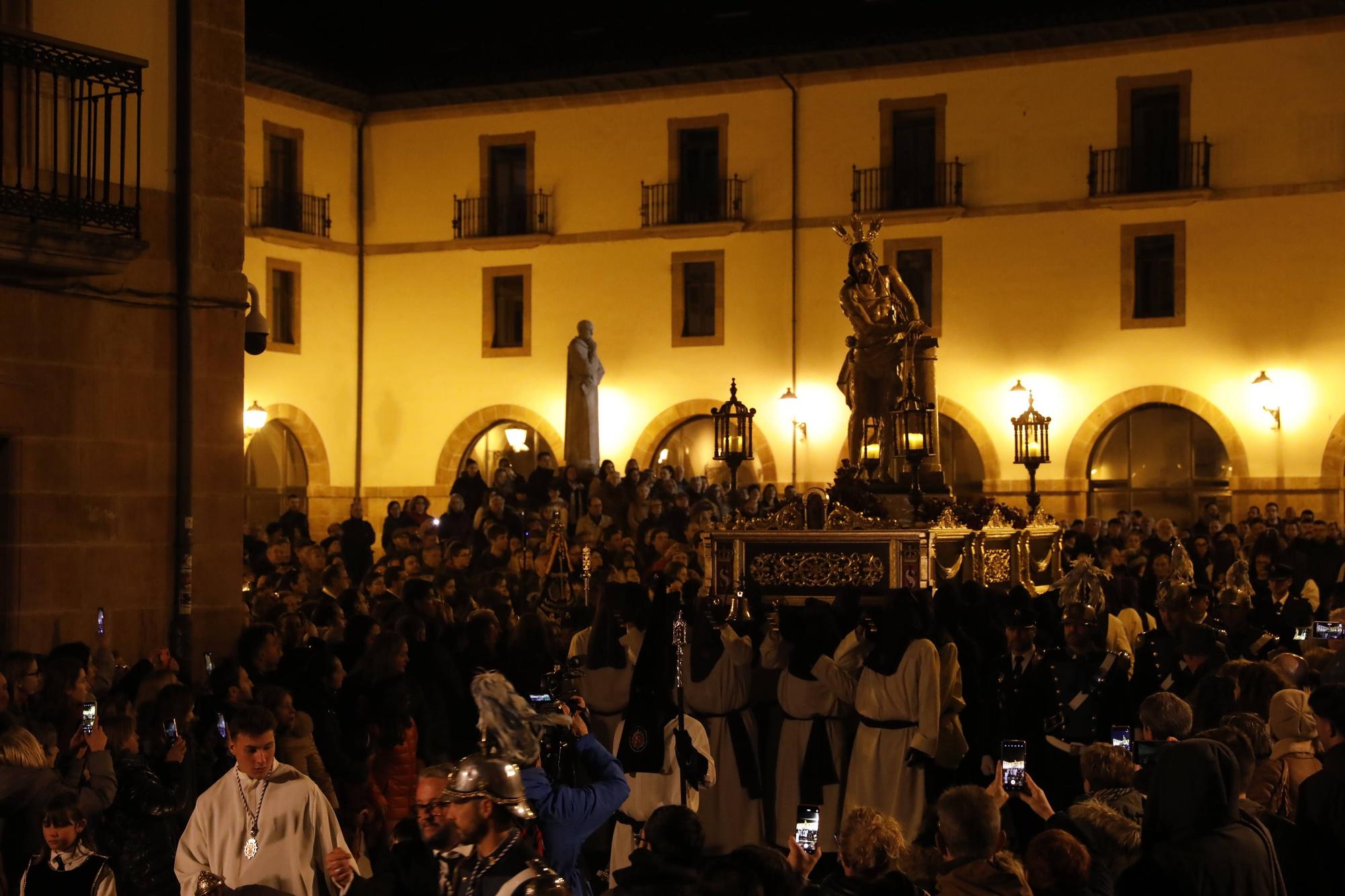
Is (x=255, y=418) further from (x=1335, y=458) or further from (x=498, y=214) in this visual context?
(x=1335, y=458)

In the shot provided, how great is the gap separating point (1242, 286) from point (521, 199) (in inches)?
478

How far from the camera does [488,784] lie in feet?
16.6

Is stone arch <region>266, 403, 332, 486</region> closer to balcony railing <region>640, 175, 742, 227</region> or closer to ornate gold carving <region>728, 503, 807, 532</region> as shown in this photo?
balcony railing <region>640, 175, 742, 227</region>

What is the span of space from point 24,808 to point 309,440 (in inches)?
1032

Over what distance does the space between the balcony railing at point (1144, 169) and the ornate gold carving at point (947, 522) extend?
13865mm

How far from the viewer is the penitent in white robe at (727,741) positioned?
33.7 feet

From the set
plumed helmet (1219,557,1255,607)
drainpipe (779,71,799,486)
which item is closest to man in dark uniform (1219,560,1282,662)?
plumed helmet (1219,557,1255,607)

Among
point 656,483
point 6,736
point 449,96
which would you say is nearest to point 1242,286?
point 656,483

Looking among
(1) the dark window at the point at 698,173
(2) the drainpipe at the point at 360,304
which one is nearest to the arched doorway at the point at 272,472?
(2) the drainpipe at the point at 360,304

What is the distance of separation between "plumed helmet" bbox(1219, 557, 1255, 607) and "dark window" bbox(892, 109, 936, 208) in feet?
51.7

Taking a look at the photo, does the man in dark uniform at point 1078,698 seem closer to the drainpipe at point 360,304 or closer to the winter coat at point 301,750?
the winter coat at point 301,750

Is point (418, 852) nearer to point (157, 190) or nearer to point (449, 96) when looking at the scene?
point (157, 190)

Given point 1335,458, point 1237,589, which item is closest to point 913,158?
point 1335,458

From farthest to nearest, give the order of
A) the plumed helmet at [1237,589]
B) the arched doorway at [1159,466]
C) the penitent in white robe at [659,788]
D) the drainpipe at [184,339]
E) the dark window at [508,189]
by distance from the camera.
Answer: the dark window at [508,189] < the arched doorway at [1159,466] < the drainpipe at [184,339] < the plumed helmet at [1237,589] < the penitent in white robe at [659,788]
